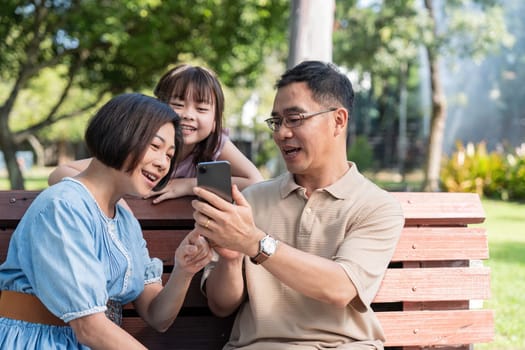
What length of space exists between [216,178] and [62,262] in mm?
559

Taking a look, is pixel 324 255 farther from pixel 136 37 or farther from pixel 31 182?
pixel 31 182

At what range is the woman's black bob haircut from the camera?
2500 millimetres

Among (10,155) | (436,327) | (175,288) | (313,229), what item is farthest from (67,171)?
(10,155)

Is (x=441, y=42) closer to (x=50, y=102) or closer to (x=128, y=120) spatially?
(x=128, y=120)

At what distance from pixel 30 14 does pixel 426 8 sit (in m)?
8.85

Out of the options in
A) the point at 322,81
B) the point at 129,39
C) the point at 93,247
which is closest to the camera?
the point at 93,247

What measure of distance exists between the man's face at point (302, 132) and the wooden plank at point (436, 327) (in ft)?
2.67

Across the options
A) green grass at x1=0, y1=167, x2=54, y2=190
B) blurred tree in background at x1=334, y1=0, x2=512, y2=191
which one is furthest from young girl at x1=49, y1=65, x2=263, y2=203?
green grass at x1=0, y1=167, x2=54, y2=190

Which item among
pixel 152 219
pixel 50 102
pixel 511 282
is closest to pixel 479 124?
pixel 50 102

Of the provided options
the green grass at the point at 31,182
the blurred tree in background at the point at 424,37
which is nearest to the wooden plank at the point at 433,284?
the blurred tree in background at the point at 424,37

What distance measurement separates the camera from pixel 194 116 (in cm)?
341

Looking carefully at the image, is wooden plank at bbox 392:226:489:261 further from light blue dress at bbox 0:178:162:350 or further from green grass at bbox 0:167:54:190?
green grass at bbox 0:167:54:190

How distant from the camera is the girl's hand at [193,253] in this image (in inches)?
103

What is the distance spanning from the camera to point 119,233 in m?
2.68
